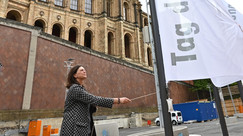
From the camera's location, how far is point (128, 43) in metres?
32.3

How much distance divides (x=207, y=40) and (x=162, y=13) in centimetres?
56

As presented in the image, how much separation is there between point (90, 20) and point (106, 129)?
986 inches

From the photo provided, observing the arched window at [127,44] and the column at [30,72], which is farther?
the arched window at [127,44]

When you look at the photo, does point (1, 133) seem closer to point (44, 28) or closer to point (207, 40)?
point (207, 40)

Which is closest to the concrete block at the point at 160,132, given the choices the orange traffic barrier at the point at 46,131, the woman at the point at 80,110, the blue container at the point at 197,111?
the woman at the point at 80,110

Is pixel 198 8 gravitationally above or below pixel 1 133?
above

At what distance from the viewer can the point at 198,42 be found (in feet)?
5.91

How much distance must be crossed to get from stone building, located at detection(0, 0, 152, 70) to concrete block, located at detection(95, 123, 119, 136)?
828 inches

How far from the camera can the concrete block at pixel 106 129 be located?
3.90m

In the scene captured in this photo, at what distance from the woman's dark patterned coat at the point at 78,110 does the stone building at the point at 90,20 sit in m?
22.3

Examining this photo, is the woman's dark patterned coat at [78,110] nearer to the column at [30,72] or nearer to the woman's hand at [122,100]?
the woman's hand at [122,100]

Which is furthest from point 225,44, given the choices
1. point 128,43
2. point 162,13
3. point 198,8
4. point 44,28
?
point 128,43

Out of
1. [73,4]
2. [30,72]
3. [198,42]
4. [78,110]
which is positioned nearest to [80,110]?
[78,110]

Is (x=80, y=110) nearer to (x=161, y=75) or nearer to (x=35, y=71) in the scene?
(x=161, y=75)
